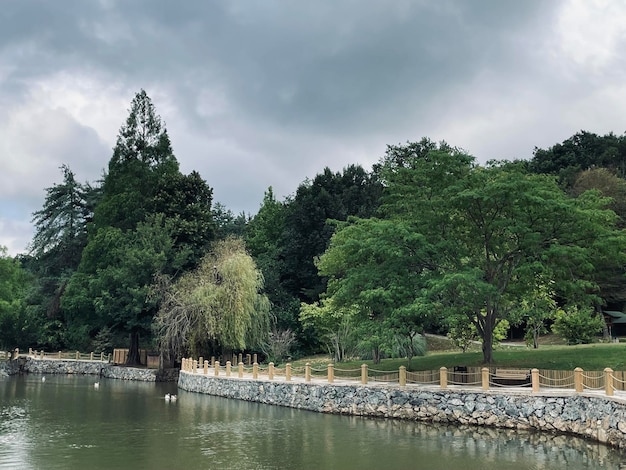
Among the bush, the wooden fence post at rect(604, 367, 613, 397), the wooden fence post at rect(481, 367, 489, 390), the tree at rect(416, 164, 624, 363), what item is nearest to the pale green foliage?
the tree at rect(416, 164, 624, 363)

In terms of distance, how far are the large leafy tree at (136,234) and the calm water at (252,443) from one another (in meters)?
18.1

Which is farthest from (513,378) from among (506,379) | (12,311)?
(12,311)

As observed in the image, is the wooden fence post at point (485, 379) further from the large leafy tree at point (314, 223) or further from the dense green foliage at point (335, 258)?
the large leafy tree at point (314, 223)

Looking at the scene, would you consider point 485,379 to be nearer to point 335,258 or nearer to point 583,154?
point 335,258

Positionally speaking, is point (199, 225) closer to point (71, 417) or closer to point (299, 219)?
point (299, 219)

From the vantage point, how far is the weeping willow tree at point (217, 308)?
35.8 metres

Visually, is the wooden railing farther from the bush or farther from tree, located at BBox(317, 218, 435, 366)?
the bush

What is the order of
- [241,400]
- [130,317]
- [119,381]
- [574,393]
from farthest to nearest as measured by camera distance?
[130,317], [119,381], [241,400], [574,393]

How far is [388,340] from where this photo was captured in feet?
71.9

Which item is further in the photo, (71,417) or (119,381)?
(119,381)

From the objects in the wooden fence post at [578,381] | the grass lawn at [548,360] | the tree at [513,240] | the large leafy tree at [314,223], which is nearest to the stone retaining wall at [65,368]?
the large leafy tree at [314,223]

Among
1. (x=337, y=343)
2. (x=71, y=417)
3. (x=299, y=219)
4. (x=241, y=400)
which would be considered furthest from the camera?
(x=299, y=219)

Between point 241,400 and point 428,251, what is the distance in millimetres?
12062

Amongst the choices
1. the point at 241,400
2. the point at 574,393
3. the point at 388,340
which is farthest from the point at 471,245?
the point at 241,400
